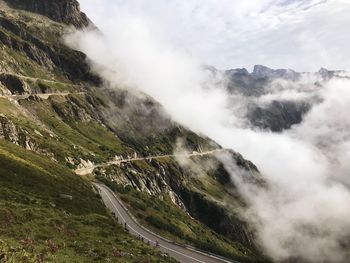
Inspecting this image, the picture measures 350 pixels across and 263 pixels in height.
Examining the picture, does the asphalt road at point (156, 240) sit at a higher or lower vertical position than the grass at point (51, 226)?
higher

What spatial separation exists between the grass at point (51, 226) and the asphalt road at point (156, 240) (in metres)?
7.64

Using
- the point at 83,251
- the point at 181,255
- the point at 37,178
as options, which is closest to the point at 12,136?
the point at 37,178

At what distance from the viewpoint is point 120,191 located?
140750mm

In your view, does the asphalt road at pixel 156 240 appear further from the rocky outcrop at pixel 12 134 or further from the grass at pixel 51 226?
the rocky outcrop at pixel 12 134

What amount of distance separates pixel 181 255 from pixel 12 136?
79.1 metres

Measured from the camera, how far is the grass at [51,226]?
40.8 m

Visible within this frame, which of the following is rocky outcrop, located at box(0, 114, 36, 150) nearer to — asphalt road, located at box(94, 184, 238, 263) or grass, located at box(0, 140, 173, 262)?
asphalt road, located at box(94, 184, 238, 263)

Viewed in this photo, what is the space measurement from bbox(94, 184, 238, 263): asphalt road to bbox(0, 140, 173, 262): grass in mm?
7637

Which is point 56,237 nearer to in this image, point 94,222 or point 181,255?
point 94,222

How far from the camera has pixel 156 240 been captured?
7938cm

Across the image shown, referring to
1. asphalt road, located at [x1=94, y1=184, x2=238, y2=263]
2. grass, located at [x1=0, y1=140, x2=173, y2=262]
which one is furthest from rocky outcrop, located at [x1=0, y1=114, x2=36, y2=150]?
grass, located at [x1=0, y1=140, x2=173, y2=262]

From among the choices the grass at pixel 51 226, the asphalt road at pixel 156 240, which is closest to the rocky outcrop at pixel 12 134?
the asphalt road at pixel 156 240

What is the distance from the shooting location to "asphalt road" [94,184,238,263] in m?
65.5

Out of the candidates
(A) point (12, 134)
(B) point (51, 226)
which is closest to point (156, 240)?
(B) point (51, 226)
